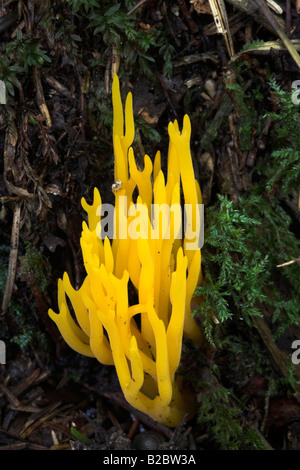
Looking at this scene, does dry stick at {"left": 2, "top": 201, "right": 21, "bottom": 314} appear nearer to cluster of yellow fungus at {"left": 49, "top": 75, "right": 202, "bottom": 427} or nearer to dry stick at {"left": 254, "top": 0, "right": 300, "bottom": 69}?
cluster of yellow fungus at {"left": 49, "top": 75, "right": 202, "bottom": 427}

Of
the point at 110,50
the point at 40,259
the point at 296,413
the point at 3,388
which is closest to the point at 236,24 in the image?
the point at 110,50

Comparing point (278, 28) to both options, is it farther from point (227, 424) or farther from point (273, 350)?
point (227, 424)

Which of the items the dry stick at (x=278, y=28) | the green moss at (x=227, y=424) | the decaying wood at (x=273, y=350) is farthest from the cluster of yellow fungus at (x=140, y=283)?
the dry stick at (x=278, y=28)

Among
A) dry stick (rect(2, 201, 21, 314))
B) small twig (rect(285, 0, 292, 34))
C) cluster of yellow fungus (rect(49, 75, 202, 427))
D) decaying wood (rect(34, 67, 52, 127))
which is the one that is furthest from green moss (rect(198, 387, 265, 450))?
small twig (rect(285, 0, 292, 34))

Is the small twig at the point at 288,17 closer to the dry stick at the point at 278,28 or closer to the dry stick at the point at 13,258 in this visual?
the dry stick at the point at 278,28

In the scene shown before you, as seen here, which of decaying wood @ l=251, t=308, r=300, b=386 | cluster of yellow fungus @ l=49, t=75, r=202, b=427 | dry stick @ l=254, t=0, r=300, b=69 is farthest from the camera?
decaying wood @ l=251, t=308, r=300, b=386

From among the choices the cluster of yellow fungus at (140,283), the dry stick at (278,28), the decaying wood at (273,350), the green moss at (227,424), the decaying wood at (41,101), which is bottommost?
the green moss at (227,424)

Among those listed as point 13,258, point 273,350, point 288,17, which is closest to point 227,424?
point 273,350
